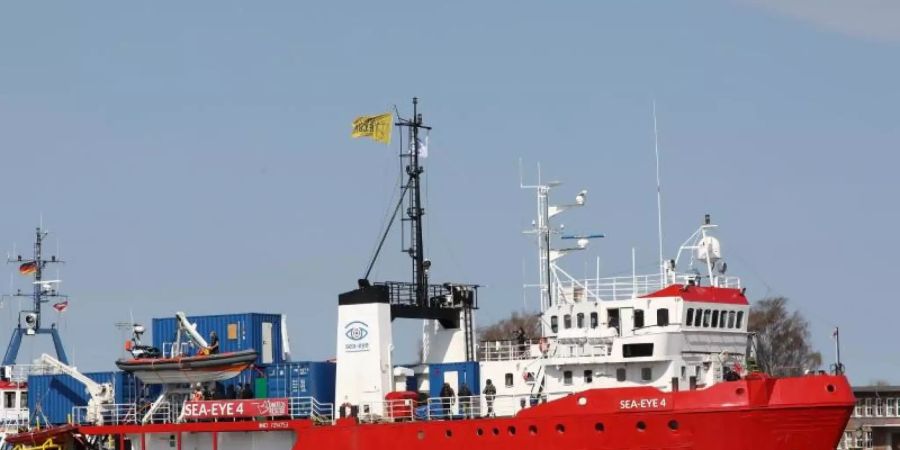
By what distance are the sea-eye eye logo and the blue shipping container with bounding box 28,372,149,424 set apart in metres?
7.15

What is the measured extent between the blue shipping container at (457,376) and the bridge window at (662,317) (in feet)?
17.8

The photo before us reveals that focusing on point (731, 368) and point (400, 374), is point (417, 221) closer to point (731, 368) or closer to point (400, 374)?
point (400, 374)

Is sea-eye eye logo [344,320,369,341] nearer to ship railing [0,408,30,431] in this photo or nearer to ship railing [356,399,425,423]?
ship railing [356,399,425,423]

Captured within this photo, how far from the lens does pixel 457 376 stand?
46906 mm

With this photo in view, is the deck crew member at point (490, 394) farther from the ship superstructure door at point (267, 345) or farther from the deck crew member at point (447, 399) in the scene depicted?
the ship superstructure door at point (267, 345)

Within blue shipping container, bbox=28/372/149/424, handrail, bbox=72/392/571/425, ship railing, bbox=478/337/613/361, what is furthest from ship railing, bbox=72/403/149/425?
ship railing, bbox=478/337/613/361

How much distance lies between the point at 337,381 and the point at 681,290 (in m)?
9.98

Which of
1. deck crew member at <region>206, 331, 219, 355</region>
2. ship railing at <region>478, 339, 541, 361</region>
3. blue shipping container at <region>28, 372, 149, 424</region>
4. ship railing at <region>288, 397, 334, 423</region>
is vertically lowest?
ship railing at <region>288, 397, 334, 423</region>

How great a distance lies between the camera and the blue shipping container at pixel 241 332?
4978 centimetres

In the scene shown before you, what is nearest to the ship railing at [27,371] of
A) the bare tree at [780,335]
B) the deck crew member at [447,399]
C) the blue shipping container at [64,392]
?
the blue shipping container at [64,392]

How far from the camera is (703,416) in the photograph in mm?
40844

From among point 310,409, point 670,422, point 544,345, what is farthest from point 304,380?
point 670,422

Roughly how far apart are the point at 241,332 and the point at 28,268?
39.4ft

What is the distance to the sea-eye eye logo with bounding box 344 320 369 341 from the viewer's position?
1864 inches
